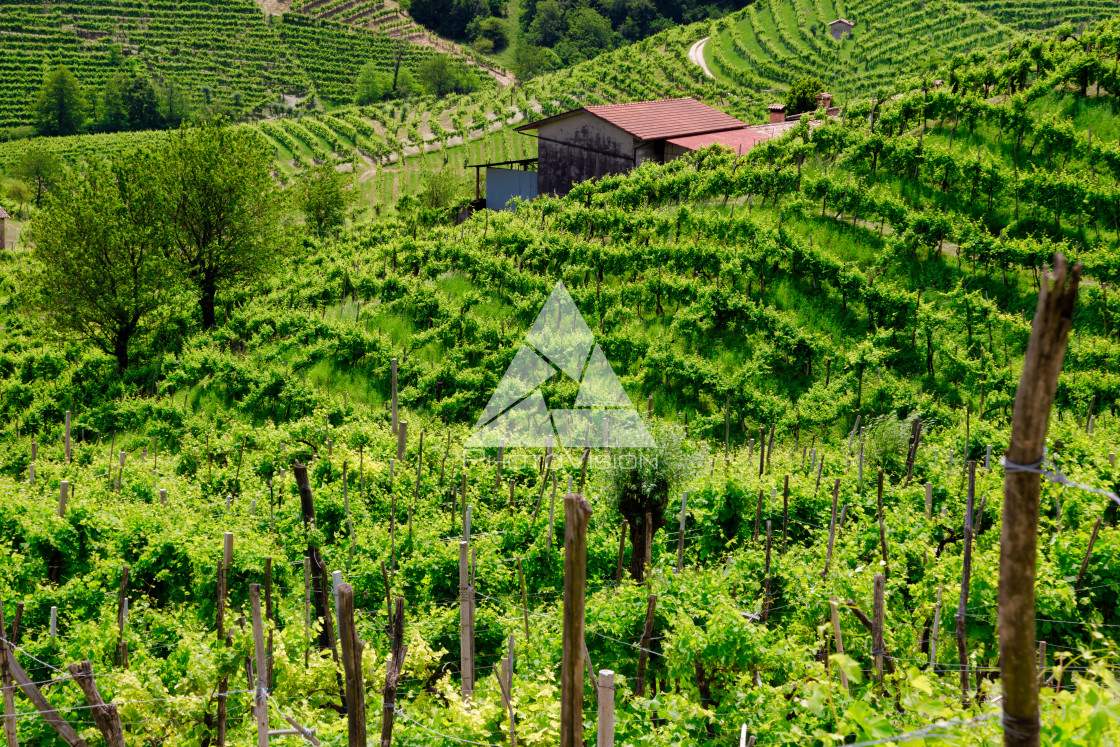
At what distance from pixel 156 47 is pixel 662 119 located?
7143cm

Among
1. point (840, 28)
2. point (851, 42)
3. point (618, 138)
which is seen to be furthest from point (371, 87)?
point (618, 138)

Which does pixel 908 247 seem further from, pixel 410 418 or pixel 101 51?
pixel 101 51

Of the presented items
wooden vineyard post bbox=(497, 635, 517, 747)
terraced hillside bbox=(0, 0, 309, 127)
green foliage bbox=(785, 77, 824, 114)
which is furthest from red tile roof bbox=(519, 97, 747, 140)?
terraced hillside bbox=(0, 0, 309, 127)

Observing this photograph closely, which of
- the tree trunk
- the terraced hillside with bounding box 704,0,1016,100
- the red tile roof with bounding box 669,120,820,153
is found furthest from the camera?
the terraced hillside with bounding box 704,0,1016,100

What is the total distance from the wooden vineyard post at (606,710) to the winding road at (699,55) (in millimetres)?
57444

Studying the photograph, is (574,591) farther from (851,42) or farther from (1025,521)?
(851,42)

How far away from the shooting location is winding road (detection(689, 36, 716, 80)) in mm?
56869

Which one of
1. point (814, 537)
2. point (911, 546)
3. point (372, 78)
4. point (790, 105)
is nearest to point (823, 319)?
point (814, 537)

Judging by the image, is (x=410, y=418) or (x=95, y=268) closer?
(x=410, y=418)

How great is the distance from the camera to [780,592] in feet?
26.5

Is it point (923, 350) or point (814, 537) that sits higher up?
point (923, 350)

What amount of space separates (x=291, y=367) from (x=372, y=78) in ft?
218

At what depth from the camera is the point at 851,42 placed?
53.2 m

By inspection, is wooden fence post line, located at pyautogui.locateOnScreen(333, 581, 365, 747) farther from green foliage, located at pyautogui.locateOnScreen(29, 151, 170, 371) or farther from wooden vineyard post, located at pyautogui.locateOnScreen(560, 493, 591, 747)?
green foliage, located at pyautogui.locateOnScreen(29, 151, 170, 371)
